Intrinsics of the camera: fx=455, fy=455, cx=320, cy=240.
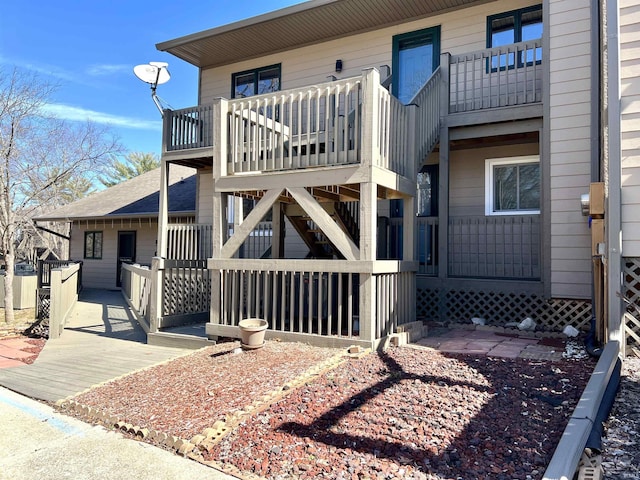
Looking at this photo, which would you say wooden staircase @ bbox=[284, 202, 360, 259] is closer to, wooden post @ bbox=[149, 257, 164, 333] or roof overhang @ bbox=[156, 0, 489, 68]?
wooden post @ bbox=[149, 257, 164, 333]

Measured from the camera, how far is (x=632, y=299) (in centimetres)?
553

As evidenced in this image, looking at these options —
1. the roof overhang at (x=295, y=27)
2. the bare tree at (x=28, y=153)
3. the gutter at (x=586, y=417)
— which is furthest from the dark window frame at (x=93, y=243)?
the gutter at (x=586, y=417)

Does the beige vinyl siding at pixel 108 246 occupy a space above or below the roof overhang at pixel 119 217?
below

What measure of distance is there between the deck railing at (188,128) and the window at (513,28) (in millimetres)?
6423

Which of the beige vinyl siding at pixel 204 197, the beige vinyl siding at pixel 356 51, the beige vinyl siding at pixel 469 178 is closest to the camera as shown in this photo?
the beige vinyl siding at pixel 469 178

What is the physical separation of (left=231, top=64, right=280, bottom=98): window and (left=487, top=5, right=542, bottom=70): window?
17.6 ft

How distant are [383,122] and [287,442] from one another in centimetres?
445

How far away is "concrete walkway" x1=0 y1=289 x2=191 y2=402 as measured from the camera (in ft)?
18.9

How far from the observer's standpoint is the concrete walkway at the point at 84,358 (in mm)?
5773

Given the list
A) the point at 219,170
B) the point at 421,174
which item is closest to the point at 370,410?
the point at 219,170

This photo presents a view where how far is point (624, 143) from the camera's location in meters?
5.60

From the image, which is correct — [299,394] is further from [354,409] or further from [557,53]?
[557,53]

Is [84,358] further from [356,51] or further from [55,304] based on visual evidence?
[356,51]

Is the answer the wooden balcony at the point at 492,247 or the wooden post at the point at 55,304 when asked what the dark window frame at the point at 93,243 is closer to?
the wooden post at the point at 55,304
